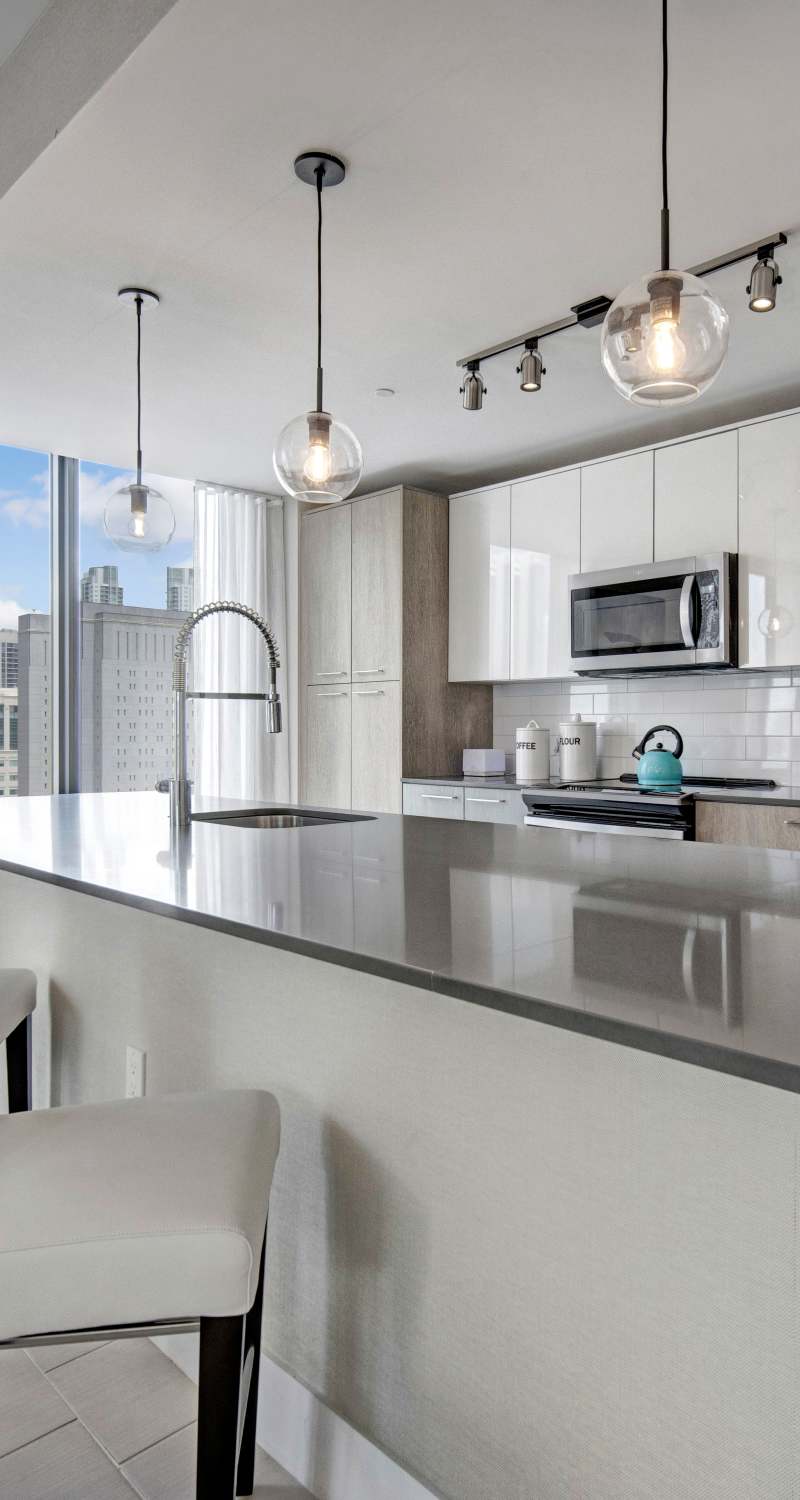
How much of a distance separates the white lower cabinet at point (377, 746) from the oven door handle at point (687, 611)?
139cm

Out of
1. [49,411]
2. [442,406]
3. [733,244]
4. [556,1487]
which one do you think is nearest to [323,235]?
[733,244]

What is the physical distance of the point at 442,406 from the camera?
3.65 m

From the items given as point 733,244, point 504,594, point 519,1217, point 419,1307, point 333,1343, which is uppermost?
point 733,244

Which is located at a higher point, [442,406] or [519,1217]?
[442,406]

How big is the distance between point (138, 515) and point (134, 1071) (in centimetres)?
153

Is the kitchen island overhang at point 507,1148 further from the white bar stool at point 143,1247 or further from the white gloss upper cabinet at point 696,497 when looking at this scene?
the white gloss upper cabinet at point 696,497

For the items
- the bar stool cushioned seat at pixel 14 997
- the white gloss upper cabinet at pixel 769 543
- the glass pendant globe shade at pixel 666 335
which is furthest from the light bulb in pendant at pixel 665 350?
the white gloss upper cabinet at pixel 769 543

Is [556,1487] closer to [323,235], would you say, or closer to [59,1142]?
[59,1142]

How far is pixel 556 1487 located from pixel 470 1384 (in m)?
0.14

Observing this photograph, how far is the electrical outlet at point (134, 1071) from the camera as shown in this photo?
5.87 ft

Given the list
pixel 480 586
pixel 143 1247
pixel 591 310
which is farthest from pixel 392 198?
pixel 480 586

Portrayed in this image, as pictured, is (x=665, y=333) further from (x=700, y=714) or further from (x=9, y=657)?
(x=9, y=657)

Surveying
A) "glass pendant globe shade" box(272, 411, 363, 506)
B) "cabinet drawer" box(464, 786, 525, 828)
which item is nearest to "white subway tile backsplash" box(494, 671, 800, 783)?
"cabinet drawer" box(464, 786, 525, 828)

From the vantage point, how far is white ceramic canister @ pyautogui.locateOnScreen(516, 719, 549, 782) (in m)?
4.31
